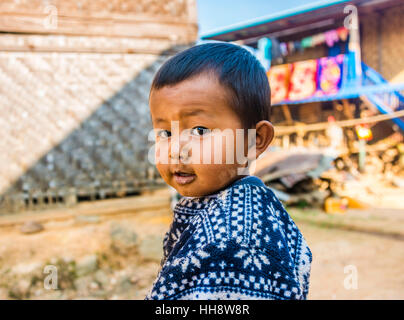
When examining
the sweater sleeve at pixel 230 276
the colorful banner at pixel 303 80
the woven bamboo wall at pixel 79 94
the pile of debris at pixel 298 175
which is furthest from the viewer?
the colorful banner at pixel 303 80

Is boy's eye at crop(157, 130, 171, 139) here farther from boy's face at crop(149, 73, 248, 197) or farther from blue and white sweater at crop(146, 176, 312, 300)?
blue and white sweater at crop(146, 176, 312, 300)

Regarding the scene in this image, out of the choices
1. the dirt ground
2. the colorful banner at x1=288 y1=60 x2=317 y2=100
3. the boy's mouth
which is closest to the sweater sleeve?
the boy's mouth

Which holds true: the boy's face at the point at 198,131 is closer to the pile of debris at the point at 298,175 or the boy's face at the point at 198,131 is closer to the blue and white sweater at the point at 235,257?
the blue and white sweater at the point at 235,257

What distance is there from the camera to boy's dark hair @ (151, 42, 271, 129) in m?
0.93

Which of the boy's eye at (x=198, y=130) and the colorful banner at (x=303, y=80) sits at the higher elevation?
the colorful banner at (x=303, y=80)

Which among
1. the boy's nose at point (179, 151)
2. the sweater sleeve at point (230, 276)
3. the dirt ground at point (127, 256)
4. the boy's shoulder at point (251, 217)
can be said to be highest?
the boy's nose at point (179, 151)

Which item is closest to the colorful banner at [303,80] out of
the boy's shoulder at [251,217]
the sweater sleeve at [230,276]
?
the boy's shoulder at [251,217]

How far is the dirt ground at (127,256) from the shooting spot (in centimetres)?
253

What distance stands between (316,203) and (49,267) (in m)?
4.41

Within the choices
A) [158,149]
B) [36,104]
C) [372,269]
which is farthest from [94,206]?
[158,149]

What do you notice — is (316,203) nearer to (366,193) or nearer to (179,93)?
(366,193)

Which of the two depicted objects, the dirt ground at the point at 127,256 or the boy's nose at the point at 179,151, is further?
the dirt ground at the point at 127,256

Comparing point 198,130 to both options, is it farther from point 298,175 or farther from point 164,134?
point 298,175

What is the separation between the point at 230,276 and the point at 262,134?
0.47 metres
